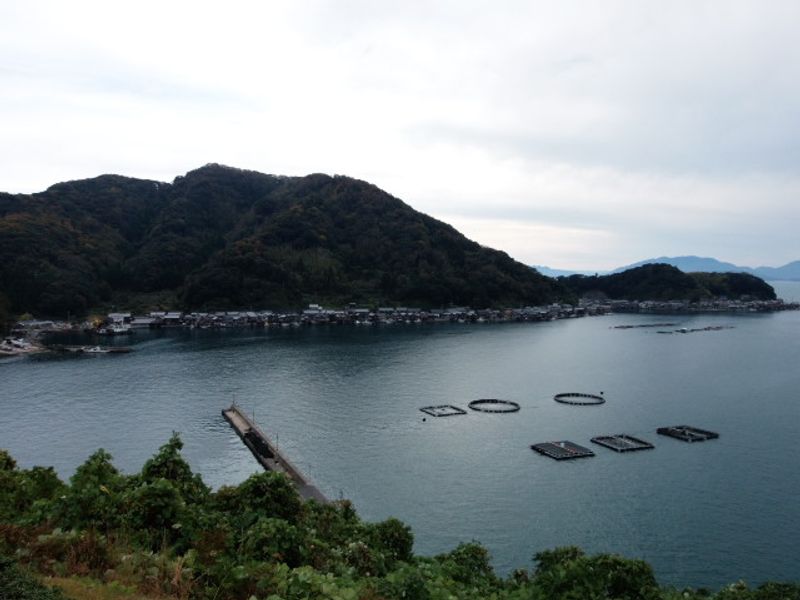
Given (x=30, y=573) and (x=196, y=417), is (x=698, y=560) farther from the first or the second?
(x=196, y=417)

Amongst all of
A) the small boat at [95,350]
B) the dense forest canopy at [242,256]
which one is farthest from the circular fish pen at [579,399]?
the dense forest canopy at [242,256]

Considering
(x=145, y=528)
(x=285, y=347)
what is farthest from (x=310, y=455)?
(x=285, y=347)

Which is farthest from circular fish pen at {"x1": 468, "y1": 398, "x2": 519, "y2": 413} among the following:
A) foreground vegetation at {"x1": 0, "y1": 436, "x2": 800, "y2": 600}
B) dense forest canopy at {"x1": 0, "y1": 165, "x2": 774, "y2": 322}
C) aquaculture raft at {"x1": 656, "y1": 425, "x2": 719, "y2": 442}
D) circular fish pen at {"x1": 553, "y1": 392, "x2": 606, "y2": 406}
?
dense forest canopy at {"x1": 0, "y1": 165, "x2": 774, "y2": 322}

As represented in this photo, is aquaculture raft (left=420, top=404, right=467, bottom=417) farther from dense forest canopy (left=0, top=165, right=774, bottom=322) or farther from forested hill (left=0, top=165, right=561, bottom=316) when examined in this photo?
dense forest canopy (left=0, top=165, right=774, bottom=322)

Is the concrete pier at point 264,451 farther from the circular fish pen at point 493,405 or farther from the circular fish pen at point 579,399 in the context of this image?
the circular fish pen at point 579,399

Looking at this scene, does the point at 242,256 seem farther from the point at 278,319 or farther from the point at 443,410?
the point at 443,410
